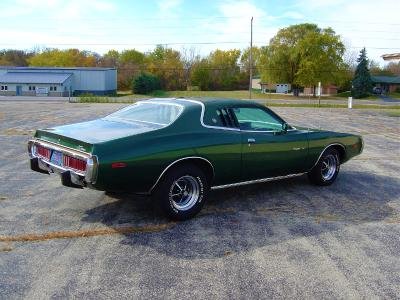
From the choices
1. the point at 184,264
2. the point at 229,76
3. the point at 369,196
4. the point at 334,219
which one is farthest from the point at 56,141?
the point at 229,76

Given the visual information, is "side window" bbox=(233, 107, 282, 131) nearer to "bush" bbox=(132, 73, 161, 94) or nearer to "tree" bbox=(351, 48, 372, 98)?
"bush" bbox=(132, 73, 161, 94)

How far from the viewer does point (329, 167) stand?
23.8 ft

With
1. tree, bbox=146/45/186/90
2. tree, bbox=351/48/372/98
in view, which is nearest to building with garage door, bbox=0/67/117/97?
tree, bbox=146/45/186/90

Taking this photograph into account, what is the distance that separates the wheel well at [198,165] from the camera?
5024 millimetres

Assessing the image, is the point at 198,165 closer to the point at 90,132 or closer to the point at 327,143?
the point at 90,132

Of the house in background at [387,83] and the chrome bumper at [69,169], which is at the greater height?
the house in background at [387,83]

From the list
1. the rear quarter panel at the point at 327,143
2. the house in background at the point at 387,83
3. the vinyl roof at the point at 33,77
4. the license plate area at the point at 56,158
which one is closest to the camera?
the license plate area at the point at 56,158

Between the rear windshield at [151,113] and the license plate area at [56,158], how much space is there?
1.13 meters

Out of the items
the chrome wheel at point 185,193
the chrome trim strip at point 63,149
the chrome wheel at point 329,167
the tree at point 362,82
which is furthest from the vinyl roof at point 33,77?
the chrome wheel at point 185,193

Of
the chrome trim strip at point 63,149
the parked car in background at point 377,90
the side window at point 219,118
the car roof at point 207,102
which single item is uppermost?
the parked car in background at point 377,90

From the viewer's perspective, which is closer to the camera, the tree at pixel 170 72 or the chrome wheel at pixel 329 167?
the chrome wheel at pixel 329 167

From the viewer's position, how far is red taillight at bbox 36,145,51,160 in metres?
5.41

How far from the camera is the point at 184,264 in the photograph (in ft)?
13.2

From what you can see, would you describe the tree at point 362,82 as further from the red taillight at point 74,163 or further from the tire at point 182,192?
the red taillight at point 74,163
